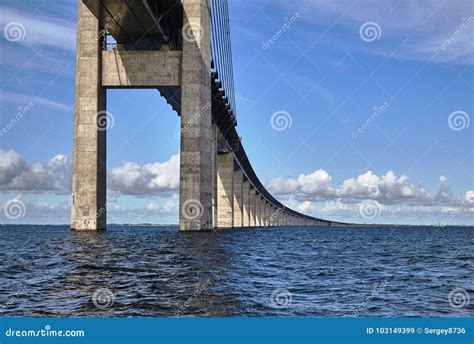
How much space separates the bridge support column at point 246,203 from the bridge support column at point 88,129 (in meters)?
60.9

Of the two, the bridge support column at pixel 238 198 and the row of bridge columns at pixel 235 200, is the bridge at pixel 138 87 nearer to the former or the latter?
the row of bridge columns at pixel 235 200

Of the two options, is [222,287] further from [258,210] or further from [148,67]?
[258,210]

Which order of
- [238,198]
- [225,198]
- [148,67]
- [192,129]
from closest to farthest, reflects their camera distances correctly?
[192,129] → [148,67] → [225,198] → [238,198]

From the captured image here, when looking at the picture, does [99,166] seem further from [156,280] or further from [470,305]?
[470,305]

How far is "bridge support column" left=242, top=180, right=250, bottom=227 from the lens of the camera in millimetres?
108706

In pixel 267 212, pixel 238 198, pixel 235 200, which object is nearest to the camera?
pixel 238 198

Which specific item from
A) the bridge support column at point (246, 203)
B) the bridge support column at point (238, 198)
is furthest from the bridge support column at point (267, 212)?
the bridge support column at point (238, 198)

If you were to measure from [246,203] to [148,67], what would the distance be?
71.1 m

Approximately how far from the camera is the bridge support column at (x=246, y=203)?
10871 centimetres

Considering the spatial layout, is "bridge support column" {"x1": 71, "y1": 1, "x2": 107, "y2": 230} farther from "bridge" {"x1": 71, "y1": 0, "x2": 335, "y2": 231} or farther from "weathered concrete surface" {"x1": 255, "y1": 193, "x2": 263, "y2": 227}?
"weathered concrete surface" {"x1": 255, "y1": 193, "x2": 263, "y2": 227}

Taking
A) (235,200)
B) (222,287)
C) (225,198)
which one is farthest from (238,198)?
(222,287)

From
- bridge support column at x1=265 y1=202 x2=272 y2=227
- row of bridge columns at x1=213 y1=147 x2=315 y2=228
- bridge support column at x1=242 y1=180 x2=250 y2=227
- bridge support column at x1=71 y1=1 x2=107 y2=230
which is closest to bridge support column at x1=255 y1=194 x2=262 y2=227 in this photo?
row of bridge columns at x1=213 y1=147 x2=315 y2=228

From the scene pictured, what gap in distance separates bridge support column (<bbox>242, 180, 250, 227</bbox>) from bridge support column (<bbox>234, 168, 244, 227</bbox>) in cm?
112

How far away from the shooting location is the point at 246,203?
11350 cm
